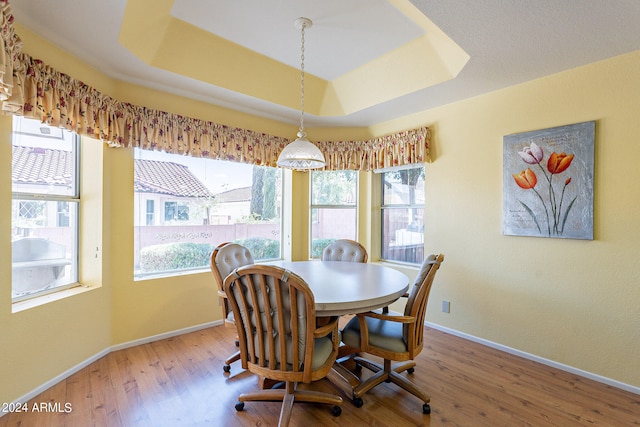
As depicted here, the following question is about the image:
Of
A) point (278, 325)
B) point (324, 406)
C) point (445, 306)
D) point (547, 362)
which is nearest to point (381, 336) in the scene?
point (324, 406)

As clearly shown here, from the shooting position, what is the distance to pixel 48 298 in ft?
7.26

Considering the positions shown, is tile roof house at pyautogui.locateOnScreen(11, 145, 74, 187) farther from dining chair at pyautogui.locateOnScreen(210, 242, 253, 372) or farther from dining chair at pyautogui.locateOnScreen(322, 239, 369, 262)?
dining chair at pyautogui.locateOnScreen(322, 239, 369, 262)

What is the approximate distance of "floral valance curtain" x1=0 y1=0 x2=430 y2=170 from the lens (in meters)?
1.75

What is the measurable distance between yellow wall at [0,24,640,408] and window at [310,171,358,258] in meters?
1.18

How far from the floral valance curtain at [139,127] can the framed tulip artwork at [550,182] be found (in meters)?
0.96

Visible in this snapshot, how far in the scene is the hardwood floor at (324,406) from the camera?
1801mm

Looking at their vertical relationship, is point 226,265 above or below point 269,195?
below

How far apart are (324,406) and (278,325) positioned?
821 millimetres

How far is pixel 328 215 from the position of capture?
13.9ft

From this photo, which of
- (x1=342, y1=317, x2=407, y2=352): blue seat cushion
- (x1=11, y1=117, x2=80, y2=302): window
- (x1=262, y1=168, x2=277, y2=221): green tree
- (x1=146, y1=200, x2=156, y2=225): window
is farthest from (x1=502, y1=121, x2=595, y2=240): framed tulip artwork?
(x1=11, y1=117, x2=80, y2=302): window

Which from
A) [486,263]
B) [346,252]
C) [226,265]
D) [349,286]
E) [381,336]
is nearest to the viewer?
[381,336]

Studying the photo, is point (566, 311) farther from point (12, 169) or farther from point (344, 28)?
point (12, 169)

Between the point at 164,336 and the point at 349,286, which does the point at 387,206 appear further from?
the point at 164,336

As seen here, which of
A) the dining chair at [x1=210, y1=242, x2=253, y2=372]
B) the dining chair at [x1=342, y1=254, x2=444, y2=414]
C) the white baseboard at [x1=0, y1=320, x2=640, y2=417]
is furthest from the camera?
the dining chair at [x1=210, y1=242, x2=253, y2=372]
